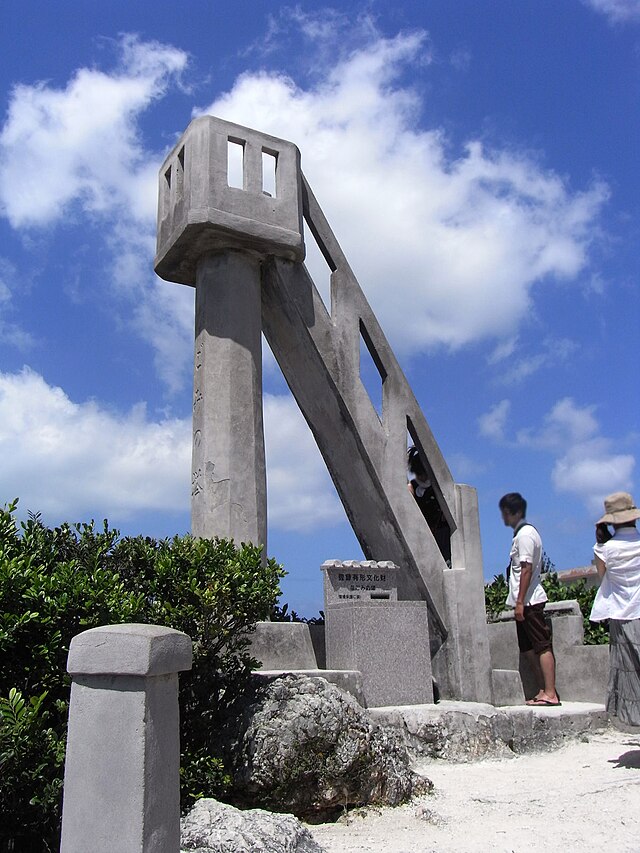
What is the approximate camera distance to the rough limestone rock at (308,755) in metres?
4.85

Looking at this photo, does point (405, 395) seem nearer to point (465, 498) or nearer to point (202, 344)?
point (465, 498)

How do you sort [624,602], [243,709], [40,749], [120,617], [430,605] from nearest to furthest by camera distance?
[40,749]
[120,617]
[243,709]
[624,602]
[430,605]

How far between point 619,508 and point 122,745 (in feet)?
15.7

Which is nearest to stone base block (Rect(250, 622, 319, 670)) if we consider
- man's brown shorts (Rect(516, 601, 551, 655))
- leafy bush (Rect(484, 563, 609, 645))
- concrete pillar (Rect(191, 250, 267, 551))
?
concrete pillar (Rect(191, 250, 267, 551))

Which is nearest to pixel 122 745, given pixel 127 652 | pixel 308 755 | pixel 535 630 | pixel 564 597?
pixel 127 652

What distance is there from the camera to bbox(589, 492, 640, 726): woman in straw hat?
20.1 ft

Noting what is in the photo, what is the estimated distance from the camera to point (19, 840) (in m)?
4.40

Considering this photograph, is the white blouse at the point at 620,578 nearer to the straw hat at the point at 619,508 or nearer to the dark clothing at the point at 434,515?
the straw hat at the point at 619,508

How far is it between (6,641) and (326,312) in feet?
17.6

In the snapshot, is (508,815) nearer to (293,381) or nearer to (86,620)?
(86,620)

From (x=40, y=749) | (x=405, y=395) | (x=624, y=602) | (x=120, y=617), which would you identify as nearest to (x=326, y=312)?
(x=405, y=395)

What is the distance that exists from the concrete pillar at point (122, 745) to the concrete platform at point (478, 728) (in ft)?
12.1

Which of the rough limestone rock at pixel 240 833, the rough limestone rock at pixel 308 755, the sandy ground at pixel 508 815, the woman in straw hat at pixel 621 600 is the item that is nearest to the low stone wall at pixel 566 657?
the sandy ground at pixel 508 815

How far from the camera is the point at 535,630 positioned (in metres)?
8.63
